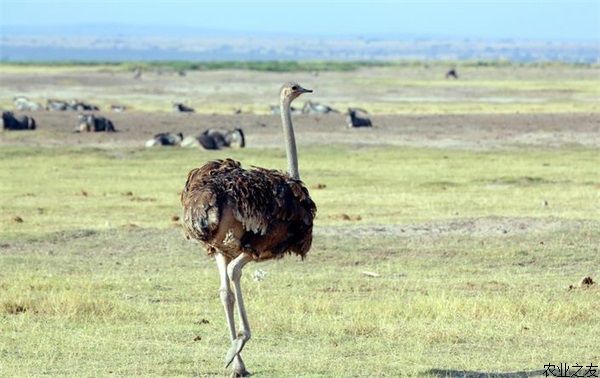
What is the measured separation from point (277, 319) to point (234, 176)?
89.9 inches

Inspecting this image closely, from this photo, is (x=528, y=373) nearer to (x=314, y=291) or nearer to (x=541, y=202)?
(x=314, y=291)

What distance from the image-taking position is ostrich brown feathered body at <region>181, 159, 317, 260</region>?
816 cm

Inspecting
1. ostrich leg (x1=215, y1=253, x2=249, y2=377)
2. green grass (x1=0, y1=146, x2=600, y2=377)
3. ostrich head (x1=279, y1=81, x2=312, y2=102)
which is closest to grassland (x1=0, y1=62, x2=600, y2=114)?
green grass (x1=0, y1=146, x2=600, y2=377)

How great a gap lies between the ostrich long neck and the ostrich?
0.16 metres

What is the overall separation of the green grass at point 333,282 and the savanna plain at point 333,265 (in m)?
0.03

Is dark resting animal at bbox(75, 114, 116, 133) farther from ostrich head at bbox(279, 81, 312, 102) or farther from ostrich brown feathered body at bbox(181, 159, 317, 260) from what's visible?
ostrich brown feathered body at bbox(181, 159, 317, 260)

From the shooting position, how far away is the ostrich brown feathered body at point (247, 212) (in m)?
8.16

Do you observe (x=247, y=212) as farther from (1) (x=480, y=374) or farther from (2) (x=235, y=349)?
(1) (x=480, y=374)

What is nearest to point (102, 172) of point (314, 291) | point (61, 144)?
point (61, 144)

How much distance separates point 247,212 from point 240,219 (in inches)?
2.5

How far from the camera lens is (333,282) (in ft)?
42.0

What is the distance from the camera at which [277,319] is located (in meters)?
10.4

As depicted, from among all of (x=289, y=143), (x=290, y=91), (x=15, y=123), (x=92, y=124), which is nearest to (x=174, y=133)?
(x=92, y=124)

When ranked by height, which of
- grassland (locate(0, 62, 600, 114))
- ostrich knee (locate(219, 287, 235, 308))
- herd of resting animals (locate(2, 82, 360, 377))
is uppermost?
herd of resting animals (locate(2, 82, 360, 377))
